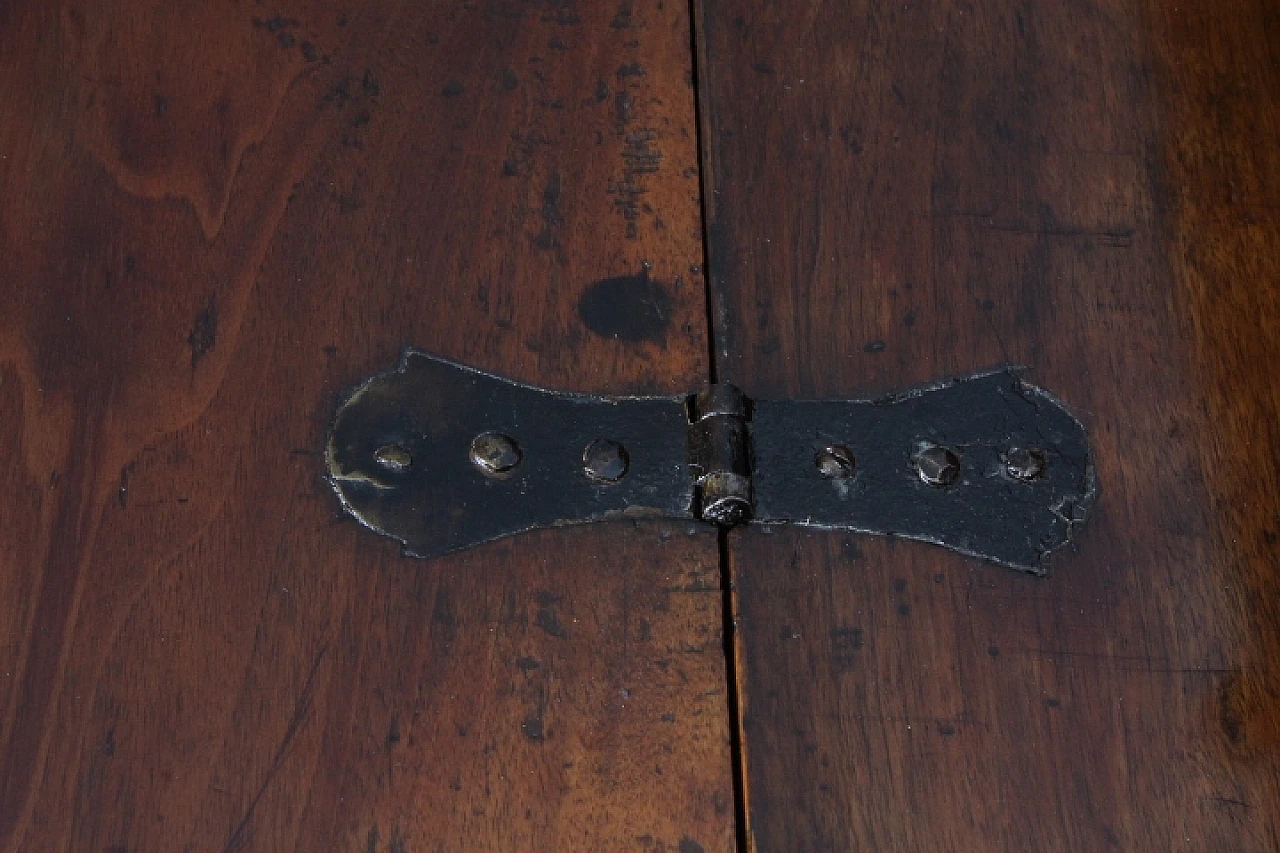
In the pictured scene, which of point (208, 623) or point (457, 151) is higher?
point (457, 151)

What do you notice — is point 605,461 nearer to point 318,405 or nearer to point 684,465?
point 684,465

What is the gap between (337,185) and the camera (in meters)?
0.70

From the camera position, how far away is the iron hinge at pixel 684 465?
632mm

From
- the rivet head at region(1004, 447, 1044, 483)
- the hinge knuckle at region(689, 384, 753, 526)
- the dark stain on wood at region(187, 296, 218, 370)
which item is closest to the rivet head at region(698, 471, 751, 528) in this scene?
the hinge knuckle at region(689, 384, 753, 526)

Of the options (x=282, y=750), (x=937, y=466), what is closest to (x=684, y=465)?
(x=937, y=466)

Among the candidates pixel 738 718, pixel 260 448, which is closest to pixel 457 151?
pixel 260 448

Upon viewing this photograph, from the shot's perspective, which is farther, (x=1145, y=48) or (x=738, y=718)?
(x=1145, y=48)

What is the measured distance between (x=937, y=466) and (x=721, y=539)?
116 mm

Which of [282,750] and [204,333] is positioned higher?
[204,333]

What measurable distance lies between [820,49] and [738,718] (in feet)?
1.28

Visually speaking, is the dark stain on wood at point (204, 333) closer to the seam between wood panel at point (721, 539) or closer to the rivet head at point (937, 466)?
the seam between wood panel at point (721, 539)

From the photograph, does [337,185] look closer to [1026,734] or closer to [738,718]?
[738,718]

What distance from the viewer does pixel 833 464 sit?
0.64 metres

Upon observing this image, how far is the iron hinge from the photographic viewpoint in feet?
2.07
